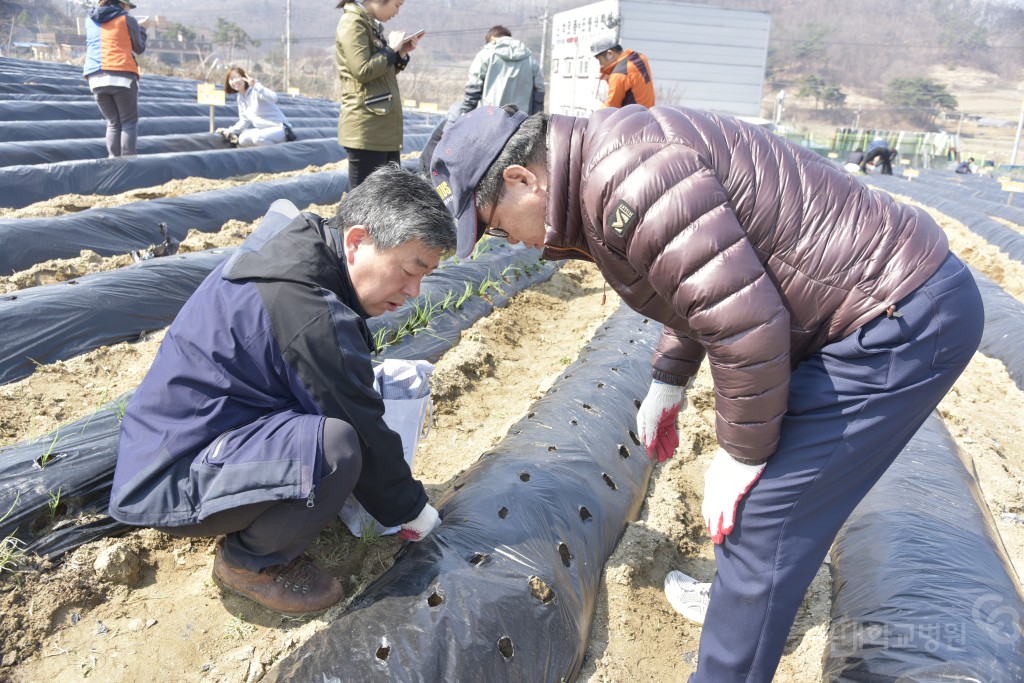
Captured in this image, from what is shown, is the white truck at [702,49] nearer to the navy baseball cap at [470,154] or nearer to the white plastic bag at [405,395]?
the white plastic bag at [405,395]

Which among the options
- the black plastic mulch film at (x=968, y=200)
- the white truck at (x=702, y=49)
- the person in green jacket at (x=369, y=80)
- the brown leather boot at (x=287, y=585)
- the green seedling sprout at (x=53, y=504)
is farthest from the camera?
the white truck at (x=702, y=49)

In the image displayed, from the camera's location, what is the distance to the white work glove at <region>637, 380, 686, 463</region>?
1882mm

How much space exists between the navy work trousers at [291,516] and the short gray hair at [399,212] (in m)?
0.50

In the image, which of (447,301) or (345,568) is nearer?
(345,568)

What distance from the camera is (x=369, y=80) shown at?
13.5 feet

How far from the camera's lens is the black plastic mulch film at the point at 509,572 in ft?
5.06

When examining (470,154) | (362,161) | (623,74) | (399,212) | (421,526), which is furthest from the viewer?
(623,74)

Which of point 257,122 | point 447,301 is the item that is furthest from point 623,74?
point 257,122

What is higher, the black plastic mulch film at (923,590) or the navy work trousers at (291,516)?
the navy work trousers at (291,516)

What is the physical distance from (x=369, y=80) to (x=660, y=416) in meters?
3.08

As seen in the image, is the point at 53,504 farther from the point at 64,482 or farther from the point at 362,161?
the point at 362,161

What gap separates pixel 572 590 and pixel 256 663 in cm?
83

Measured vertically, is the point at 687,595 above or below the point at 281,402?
below

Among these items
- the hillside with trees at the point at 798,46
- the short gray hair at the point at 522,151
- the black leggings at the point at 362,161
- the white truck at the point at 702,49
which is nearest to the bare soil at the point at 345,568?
the short gray hair at the point at 522,151
